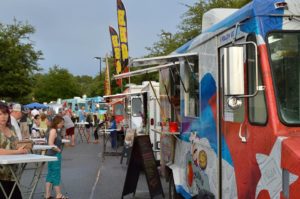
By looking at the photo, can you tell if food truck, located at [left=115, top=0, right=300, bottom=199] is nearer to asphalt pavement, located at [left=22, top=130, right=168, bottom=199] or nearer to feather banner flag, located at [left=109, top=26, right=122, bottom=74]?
asphalt pavement, located at [left=22, top=130, right=168, bottom=199]

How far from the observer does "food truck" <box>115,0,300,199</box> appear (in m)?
3.90

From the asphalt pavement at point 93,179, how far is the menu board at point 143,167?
0.97 metres

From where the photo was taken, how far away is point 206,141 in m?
5.85

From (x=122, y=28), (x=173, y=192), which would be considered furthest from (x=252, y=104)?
(x=122, y=28)

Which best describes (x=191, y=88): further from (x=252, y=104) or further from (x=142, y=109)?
(x=142, y=109)

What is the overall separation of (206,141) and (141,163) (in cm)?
332

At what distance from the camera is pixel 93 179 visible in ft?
40.3

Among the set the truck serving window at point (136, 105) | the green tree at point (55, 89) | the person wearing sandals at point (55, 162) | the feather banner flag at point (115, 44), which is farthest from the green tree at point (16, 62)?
the green tree at point (55, 89)

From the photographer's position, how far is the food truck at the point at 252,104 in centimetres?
390

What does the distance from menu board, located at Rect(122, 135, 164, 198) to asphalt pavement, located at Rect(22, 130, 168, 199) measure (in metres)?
0.97

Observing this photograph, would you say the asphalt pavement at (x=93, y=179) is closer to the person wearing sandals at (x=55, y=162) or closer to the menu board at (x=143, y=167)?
the person wearing sandals at (x=55, y=162)

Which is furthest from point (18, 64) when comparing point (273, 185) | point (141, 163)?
point (273, 185)

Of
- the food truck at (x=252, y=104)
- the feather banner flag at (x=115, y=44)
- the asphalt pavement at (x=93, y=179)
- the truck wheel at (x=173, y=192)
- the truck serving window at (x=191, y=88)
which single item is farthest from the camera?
the feather banner flag at (x=115, y=44)

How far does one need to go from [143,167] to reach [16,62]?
3212cm
